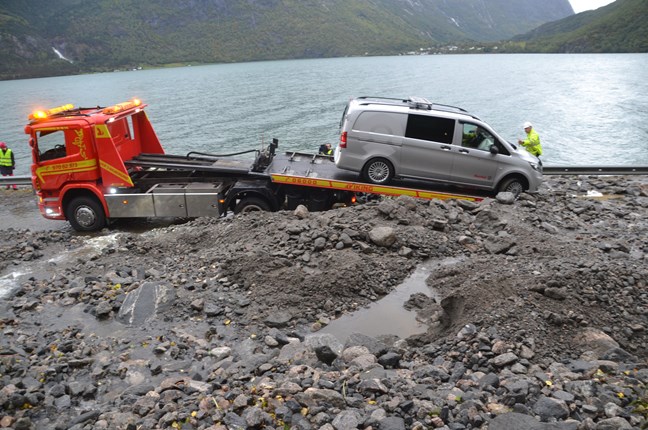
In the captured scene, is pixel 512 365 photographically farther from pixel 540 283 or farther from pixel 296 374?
pixel 296 374

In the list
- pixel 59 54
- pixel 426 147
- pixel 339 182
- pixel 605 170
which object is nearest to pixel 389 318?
pixel 339 182

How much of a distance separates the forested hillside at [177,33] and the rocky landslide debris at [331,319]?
5643 inches

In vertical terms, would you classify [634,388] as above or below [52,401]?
above

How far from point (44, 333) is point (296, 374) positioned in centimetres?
444

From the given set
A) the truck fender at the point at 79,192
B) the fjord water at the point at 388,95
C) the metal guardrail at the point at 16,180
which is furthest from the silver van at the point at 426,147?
the fjord water at the point at 388,95

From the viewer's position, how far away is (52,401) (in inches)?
241

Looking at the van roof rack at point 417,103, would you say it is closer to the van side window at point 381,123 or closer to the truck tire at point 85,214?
the van side window at point 381,123

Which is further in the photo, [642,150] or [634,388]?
[642,150]

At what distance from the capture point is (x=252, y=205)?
12477 mm

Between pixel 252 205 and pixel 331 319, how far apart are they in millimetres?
5045

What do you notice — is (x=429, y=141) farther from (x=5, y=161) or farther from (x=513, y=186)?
(x=5, y=161)

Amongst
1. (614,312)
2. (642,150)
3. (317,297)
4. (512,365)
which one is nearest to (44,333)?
(317,297)

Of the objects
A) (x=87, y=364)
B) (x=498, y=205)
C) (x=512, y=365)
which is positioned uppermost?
(x=498, y=205)

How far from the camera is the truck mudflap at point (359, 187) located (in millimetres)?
12016
